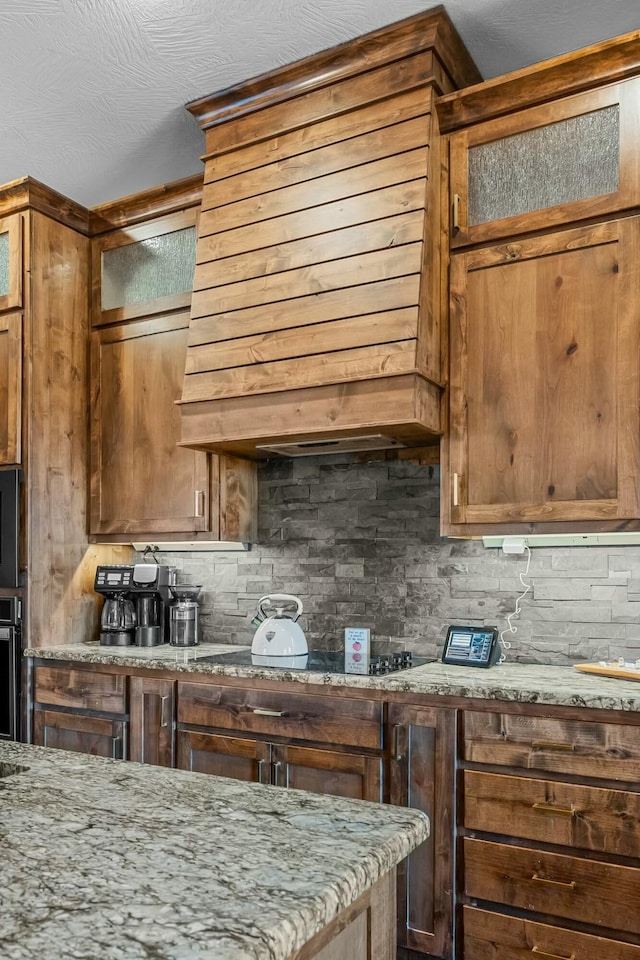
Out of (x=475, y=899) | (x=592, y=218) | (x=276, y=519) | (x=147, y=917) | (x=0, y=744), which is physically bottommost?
(x=475, y=899)

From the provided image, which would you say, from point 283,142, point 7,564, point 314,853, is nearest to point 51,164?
point 283,142

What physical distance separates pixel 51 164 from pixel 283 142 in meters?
1.09

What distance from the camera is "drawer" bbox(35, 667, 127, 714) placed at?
2.98 metres

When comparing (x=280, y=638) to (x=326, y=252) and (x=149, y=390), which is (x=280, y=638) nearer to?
(x=149, y=390)

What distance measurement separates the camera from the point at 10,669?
3.22 metres

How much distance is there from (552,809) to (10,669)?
88.6 inches

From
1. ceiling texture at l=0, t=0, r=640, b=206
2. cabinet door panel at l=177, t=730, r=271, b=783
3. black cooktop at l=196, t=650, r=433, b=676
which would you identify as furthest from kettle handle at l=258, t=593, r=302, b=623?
ceiling texture at l=0, t=0, r=640, b=206

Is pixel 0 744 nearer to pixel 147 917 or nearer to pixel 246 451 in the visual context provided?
pixel 147 917

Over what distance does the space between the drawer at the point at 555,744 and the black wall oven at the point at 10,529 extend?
202 centimetres

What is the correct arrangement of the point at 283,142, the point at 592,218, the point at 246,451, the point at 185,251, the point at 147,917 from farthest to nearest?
the point at 185,251 < the point at 246,451 < the point at 283,142 < the point at 592,218 < the point at 147,917

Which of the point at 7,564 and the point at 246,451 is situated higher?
the point at 246,451

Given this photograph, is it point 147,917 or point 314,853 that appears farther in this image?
point 314,853

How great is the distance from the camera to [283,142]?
2854mm

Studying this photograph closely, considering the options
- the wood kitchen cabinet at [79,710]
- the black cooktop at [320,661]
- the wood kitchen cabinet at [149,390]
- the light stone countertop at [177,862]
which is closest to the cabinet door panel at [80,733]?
the wood kitchen cabinet at [79,710]
